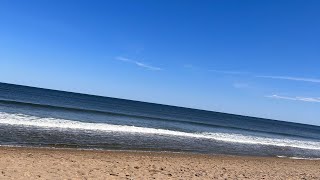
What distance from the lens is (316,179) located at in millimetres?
14703

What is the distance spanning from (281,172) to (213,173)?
13.6ft

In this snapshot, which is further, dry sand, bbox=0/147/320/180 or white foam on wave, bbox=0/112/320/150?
white foam on wave, bbox=0/112/320/150

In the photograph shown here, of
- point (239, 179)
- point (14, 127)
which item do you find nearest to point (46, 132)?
point (14, 127)

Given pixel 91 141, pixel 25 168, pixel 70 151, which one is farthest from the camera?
pixel 91 141

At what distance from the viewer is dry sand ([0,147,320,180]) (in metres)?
10.4

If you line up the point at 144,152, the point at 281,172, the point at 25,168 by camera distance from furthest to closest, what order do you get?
the point at 144,152
the point at 281,172
the point at 25,168

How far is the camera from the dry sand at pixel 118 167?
409 inches

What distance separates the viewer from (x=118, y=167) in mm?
12242

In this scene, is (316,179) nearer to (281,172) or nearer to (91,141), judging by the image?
(281,172)

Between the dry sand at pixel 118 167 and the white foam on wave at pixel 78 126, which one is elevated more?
the white foam on wave at pixel 78 126

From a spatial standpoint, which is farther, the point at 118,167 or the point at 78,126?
the point at 78,126

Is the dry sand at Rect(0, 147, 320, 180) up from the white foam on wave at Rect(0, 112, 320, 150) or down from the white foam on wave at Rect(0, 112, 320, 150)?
down

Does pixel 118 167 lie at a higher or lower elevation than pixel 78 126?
lower

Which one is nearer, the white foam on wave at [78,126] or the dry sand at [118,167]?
the dry sand at [118,167]
